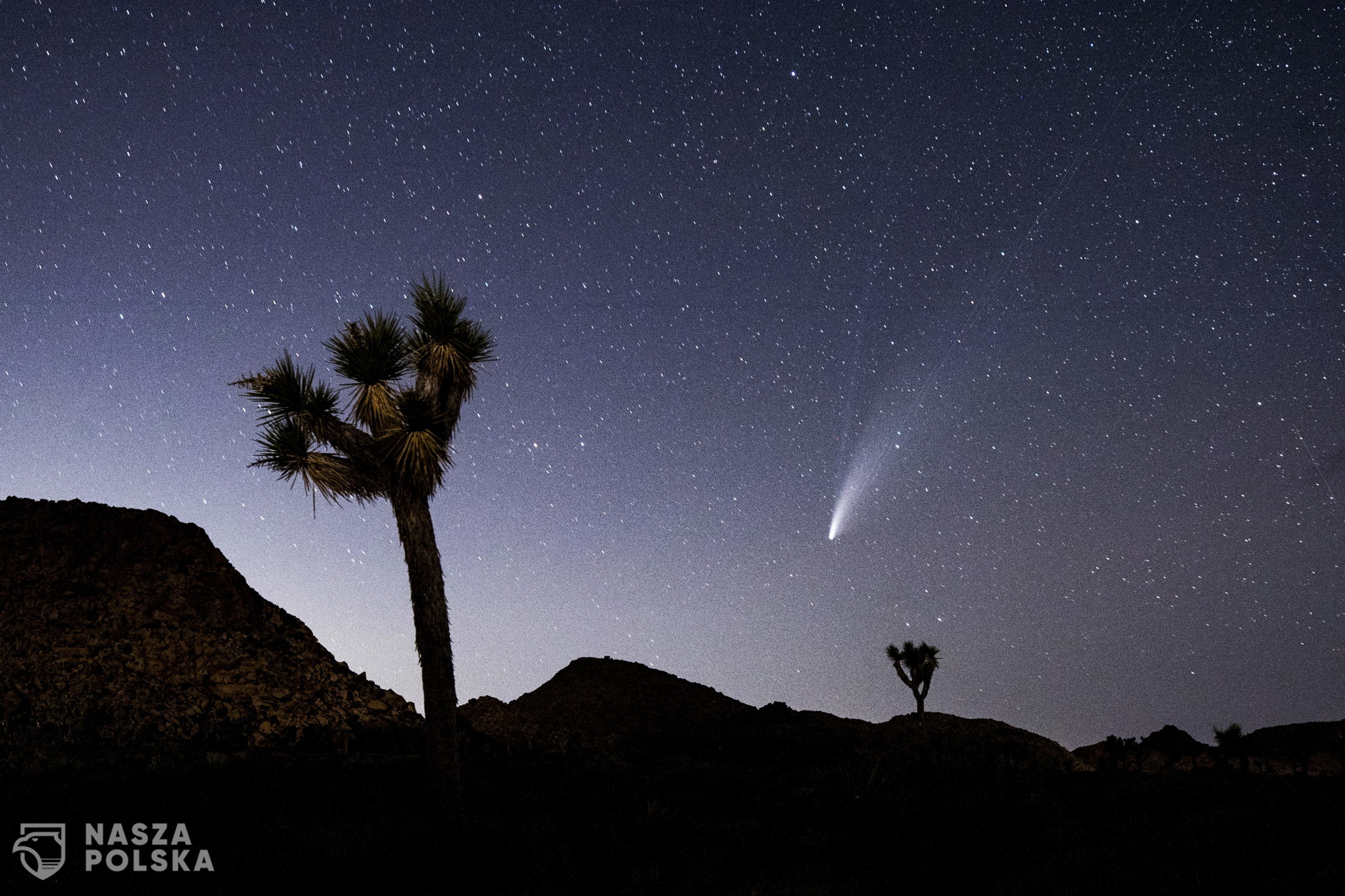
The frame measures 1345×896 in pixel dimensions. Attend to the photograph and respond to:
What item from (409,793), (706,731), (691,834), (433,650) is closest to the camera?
(691,834)

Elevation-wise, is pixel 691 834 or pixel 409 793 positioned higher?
pixel 409 793

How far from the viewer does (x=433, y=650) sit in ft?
42.0

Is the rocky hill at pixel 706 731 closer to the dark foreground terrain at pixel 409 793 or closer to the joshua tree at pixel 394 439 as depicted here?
the dark foreground terrain at pixel 409 793

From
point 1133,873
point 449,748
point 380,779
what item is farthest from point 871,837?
point 380,779

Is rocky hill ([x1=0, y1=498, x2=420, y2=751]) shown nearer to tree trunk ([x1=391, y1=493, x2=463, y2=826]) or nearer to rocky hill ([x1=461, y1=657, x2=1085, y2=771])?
rocky hill ([x1=461, y1=657, x2=1085, y2=771])

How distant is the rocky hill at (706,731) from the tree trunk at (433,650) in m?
11.9

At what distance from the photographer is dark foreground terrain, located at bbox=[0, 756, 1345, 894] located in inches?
385

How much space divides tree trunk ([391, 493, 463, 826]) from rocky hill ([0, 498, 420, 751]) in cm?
915

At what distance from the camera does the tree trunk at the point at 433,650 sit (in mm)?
12492

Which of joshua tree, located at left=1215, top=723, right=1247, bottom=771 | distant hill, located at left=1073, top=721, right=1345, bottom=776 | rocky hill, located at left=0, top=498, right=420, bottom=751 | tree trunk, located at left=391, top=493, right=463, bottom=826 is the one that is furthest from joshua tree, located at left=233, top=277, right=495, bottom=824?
joshua tree, located at left=1215, top=723, right=1247, bottom=771

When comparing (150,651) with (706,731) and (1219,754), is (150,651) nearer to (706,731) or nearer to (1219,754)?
(706,731)

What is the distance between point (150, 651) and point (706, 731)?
19942mm

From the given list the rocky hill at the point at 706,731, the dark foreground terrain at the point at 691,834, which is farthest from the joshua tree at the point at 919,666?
the dark foreground terrain at the point at 691,834

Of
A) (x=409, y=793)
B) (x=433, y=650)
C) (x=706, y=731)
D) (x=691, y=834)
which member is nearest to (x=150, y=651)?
(x=409, y=793)
